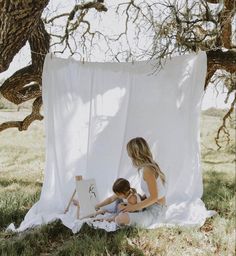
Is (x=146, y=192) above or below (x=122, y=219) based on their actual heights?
above

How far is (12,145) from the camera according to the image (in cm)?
1212

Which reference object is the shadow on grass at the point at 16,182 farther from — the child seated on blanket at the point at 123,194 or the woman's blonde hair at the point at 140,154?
the woman's blonde hair at the point at 140,154

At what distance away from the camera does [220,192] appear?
6.50m

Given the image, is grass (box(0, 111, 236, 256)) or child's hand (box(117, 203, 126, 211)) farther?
child's hand (box(117, 203, 126, 211))

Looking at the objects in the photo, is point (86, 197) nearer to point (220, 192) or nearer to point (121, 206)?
point (121, 206)

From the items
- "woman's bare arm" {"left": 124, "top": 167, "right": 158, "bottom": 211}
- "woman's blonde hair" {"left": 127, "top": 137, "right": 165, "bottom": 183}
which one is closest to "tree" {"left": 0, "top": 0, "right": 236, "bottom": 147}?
"woman's blonde hair" {"left": 127, "top": 137, "right": 165, "bottom": 183}

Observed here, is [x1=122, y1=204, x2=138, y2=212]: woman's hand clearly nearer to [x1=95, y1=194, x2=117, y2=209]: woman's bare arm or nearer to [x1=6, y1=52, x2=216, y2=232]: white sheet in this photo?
[x1=95, y1=194, x2=117, y2=209]: woman's bare arm

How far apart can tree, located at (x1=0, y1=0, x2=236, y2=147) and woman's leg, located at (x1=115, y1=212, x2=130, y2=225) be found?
1.58 metres

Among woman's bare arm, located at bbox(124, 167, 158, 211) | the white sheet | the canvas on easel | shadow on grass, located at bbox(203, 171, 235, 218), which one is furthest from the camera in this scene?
shadow on grass, located at bbox(203, 171, 235, 218)

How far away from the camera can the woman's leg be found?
4094 millimetres

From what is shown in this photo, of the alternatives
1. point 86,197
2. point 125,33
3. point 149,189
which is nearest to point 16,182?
point 125,33

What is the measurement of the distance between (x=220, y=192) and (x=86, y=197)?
108 inches

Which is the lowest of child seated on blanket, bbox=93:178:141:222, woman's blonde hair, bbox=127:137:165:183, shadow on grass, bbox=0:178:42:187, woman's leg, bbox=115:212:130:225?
shadow on grass, bbox=0:178:42:187

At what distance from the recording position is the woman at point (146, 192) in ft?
13.4
